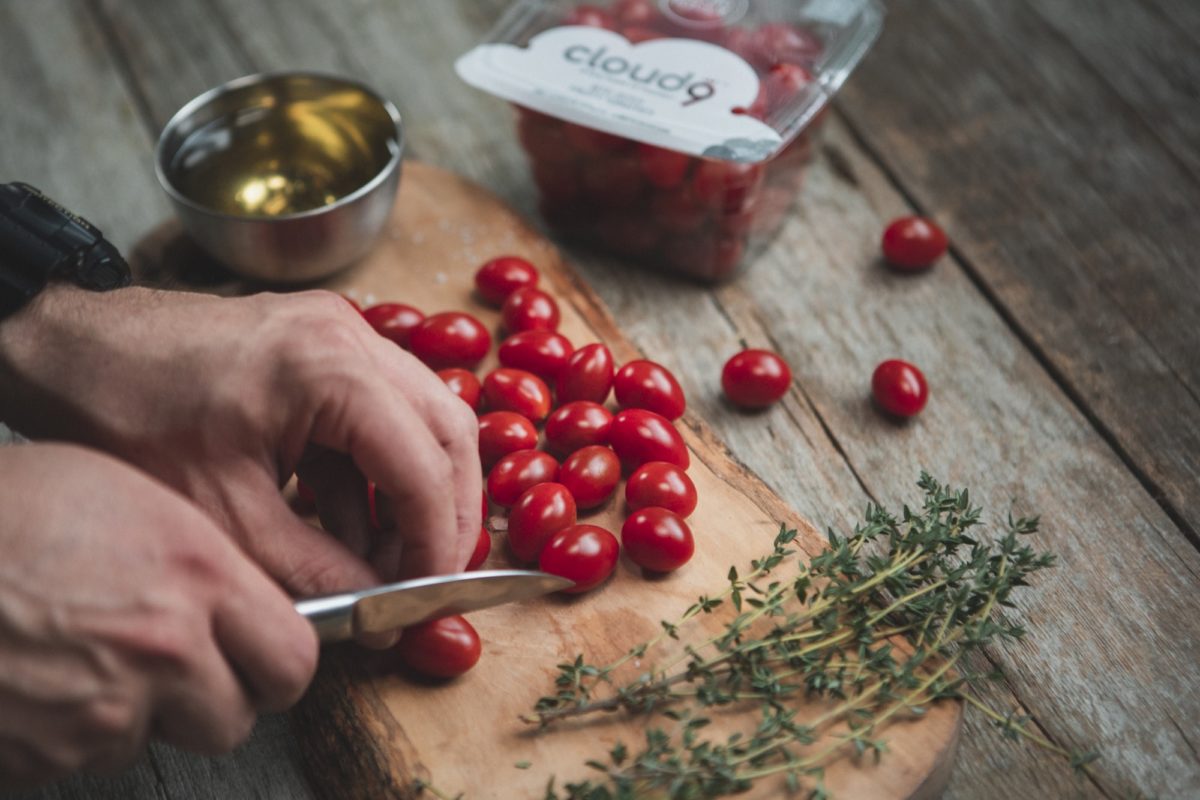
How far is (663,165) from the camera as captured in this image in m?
2.00

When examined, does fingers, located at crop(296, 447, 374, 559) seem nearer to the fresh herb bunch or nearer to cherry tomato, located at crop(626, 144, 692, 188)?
the fresh herb bunch

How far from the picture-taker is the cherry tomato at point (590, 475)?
1672 millimetres

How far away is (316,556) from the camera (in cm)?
139

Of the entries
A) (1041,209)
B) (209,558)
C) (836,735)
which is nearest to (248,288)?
(209,558)

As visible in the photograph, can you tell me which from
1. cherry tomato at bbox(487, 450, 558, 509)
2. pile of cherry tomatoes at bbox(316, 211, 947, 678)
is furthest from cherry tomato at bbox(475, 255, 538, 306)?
cherry tomato at bbox(487, 450, 558, 509)

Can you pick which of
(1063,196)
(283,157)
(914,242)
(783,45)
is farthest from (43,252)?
(1063,196)

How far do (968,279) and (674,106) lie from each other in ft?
2.45

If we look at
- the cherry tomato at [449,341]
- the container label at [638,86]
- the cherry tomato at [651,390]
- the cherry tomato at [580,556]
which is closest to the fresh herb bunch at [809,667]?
the cherry tomato at [580,556]

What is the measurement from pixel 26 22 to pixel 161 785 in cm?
233

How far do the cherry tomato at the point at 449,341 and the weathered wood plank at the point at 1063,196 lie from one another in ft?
3.58

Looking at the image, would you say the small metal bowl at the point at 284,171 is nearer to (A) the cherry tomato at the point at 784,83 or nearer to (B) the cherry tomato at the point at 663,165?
(B) the cherry tomato at the point at 663,165

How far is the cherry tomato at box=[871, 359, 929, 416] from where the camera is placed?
191 centimetres

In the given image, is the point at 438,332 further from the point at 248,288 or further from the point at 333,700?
the point at 333,700

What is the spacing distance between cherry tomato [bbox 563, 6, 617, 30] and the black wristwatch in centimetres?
105
